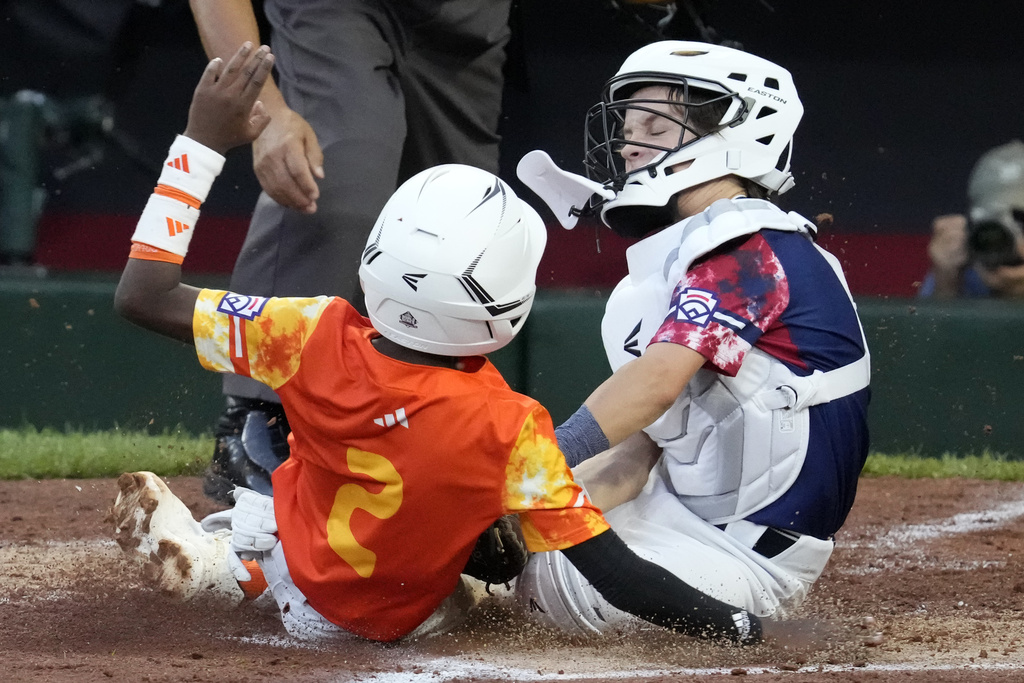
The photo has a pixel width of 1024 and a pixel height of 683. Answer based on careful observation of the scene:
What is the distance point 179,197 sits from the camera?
225 centimetres

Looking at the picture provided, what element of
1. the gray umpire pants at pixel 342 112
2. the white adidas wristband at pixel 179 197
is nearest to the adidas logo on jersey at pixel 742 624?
the white adidas wristband at pixel 179 197

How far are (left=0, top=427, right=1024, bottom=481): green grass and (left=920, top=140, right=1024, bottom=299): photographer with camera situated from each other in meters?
1.06

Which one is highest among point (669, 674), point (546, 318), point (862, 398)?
point (862, 398)

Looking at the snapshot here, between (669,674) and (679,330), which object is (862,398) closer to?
(679,330)

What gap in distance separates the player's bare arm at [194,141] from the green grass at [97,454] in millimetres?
2178

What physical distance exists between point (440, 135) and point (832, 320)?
6.37 feet

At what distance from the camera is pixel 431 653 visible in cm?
233

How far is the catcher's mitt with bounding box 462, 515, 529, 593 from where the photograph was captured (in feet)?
7.97

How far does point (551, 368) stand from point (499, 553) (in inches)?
97.7

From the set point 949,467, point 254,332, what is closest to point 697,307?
point 254,332

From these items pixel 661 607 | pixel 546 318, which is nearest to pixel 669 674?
pixel 661 607

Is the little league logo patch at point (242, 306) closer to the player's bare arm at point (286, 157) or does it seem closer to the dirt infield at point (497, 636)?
the dirt infield at point (497, 636)

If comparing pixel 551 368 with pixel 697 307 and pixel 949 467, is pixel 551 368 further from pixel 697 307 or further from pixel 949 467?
pixel 697 307

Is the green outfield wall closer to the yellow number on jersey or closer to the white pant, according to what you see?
the white pant
